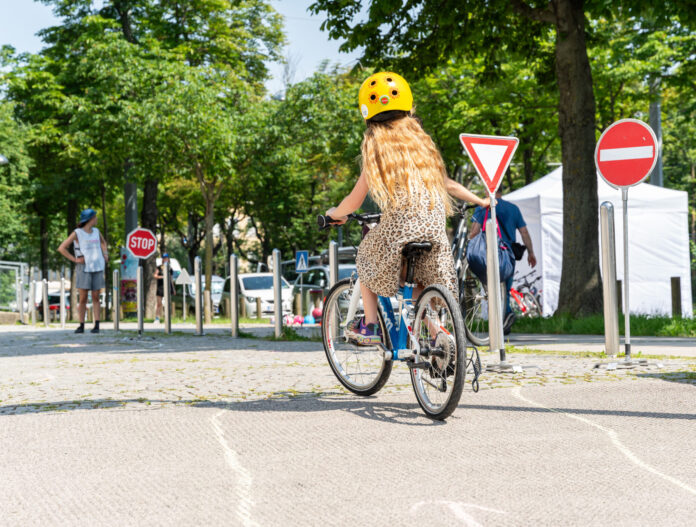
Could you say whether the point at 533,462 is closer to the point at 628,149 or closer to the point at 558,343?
the point at 628,149

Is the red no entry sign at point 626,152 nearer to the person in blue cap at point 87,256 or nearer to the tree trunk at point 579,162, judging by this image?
the tree trunk at point 579,162

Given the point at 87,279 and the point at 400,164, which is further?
the point at 87,279

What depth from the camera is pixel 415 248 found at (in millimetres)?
5066

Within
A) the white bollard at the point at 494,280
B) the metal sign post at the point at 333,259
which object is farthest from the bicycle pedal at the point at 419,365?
the metal sign post at the point at 333,259

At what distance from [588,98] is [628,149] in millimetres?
5842

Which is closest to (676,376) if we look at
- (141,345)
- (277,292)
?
(277,292)

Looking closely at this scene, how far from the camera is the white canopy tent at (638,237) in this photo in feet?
58.3

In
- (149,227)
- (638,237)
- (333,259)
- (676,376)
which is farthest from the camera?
(149,227)

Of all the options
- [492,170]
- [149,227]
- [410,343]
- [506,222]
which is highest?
[149,227]

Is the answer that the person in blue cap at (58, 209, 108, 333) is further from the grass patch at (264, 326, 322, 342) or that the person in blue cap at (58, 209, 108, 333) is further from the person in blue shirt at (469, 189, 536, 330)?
the person in blue shirt at (469, 189, 536, 330)

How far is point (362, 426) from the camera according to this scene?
477 cm

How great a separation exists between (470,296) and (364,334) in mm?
4514

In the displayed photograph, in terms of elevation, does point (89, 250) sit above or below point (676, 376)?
above

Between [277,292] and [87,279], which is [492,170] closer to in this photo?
[277,292]
